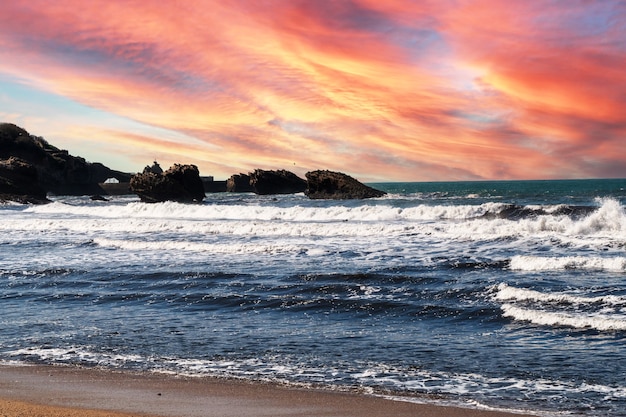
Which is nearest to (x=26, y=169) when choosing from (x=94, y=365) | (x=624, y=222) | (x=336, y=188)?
(x=336, y=188)

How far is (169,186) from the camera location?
3071 inches

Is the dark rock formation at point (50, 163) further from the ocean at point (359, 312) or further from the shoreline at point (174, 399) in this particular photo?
the shoreline at point (174, 399)

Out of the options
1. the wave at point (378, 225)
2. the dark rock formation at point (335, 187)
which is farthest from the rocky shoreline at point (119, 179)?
the wave at point (378, 225)

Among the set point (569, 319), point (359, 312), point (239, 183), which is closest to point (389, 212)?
point (359, 312)

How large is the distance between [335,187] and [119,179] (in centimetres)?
8146

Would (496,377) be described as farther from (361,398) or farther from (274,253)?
(274,253)

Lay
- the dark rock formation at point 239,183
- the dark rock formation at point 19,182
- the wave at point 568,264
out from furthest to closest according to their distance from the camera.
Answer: the dark rock formation at point 239,183 < the dark rock formation at point 19,182 < the wave at point 568,264

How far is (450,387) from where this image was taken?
8039 millimetres

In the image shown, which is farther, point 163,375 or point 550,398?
point 163,375

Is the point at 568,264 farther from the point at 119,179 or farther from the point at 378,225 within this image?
the point at 119,179

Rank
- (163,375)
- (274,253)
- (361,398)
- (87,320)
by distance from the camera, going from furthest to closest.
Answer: (274,253), (87,320), (163,375), (361,398)

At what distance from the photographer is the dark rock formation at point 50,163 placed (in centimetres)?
11638

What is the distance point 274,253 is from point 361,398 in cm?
1648

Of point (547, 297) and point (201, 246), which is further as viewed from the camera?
point (201, 246)
